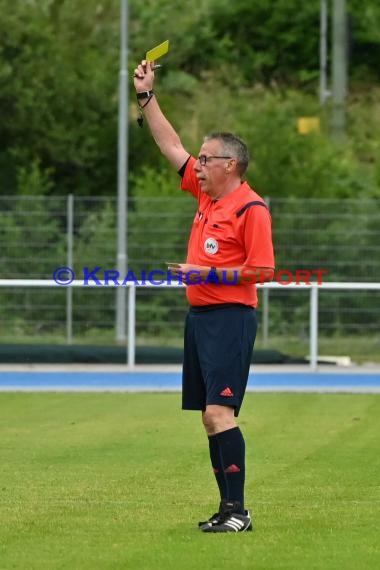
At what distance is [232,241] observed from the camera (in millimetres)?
8180

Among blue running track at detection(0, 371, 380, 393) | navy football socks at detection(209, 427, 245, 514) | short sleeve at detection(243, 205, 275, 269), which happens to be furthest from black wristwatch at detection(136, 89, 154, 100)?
blue running track at detection(0, 371, 380, 393)

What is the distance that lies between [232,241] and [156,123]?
3.37 ft

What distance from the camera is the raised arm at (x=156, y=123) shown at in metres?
8.74

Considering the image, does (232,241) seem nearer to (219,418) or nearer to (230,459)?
(219,418)

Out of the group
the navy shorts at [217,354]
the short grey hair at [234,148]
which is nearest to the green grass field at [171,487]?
the navy shorts at [217,354]

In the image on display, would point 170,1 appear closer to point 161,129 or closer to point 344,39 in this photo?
point 344,39

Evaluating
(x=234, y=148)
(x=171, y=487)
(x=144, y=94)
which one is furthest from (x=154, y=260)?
(x=234, y=148)

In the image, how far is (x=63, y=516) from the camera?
8562 millimetres

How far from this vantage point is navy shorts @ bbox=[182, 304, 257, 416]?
816cm

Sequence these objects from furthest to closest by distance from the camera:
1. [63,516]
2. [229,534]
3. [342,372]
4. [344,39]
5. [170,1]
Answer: [170,1] → [344,39] → [342,372] → [63,516] → [229,534]

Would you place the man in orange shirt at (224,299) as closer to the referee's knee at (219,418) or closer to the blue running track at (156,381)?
the referee's knee at (219,418)

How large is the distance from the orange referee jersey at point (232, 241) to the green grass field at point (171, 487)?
1.25 metres

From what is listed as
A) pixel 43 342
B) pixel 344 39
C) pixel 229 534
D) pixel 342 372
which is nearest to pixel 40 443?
pixel 229 534

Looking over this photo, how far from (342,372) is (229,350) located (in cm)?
1391
